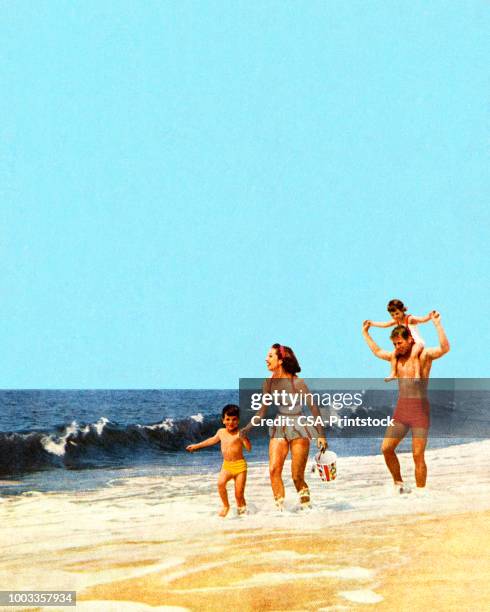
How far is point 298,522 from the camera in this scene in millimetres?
6332

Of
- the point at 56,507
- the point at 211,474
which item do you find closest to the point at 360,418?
the point at 211,474

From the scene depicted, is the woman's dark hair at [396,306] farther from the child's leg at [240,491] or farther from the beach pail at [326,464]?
the child's leg at [240,491]

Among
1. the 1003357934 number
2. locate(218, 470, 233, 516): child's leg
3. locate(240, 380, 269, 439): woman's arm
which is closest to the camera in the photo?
the 1003357934 number

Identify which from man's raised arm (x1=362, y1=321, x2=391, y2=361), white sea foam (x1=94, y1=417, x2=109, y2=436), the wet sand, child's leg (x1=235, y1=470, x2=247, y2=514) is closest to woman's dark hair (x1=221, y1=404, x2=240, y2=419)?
child's leg (x1=235, y1=470, x2=247, y2=514)

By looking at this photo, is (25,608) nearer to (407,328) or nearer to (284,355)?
(284,355)

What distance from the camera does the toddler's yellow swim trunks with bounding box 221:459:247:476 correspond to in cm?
646

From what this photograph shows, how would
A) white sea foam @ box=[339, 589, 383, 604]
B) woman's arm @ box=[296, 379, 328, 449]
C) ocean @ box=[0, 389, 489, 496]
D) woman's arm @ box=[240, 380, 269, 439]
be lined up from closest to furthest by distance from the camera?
white sea foam @ box=[339, 589, 383, 604] → woman's arm @ box=[240, 380, 269, 439] → woman's arm @ box=[296, 379, 328, 449] → ocean @ box=[0, 389, 489, 496]

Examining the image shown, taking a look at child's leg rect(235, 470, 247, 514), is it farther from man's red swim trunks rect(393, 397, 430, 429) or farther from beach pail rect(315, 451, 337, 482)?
man's red swim trunks rect(393, 397, 430, 429)

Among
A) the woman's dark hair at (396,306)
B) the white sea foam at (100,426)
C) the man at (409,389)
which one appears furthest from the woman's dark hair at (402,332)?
the white sea foam at (100,426)

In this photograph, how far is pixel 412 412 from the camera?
21.2 ft

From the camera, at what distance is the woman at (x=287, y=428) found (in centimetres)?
630

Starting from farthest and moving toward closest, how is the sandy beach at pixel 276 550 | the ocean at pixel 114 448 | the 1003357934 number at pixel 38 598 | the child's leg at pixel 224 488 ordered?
the ocean at pixel 114 448 → the child's leg at pixel 224 488 → the 1003357934 number at pixel 38 598 → the sandy beach at pixel 276 550

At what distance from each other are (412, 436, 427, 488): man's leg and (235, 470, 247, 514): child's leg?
1600mm

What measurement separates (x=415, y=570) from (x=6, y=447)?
1176cm
